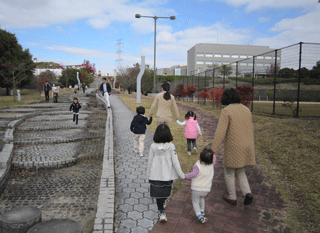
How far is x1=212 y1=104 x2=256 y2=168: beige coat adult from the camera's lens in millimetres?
3436

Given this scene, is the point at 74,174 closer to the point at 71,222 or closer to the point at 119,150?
the point at 119,150

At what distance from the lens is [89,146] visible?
7570mm

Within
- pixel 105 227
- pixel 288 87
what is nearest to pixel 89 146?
pixel 105 227

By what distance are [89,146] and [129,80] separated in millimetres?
38088

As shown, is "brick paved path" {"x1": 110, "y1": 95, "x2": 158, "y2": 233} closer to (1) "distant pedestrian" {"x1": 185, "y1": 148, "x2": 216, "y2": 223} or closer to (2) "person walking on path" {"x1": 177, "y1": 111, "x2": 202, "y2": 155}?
(1) "distant pedestrian" {"x1": 185, "y1": 148, "x2": 216, "y2": 223}

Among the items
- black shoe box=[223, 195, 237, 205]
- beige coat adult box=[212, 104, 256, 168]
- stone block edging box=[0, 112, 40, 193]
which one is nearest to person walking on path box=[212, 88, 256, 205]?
beige coat adult box=[212, 104, 256, 168]

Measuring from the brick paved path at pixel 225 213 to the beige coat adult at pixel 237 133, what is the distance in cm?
72

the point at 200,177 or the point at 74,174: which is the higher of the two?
the point at 200,177

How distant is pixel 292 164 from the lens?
211 inches

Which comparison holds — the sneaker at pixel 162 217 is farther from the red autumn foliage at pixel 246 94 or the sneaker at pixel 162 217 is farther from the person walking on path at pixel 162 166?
the red autumn foliage at pixel 246 94

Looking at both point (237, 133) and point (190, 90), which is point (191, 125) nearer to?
point (237, 133)

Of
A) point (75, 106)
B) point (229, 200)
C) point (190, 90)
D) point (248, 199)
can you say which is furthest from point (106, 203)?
point (190, 90)

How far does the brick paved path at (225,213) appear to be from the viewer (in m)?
3.16

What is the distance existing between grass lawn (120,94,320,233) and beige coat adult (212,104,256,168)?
1028mm
